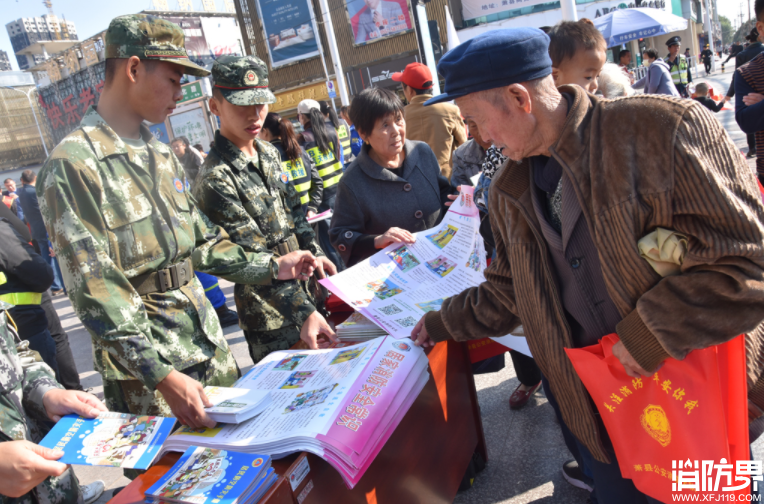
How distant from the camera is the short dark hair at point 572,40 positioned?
6.82 feet

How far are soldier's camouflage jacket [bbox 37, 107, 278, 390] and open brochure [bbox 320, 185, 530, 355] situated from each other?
0.34 meters

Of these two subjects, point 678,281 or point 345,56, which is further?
point 345,56

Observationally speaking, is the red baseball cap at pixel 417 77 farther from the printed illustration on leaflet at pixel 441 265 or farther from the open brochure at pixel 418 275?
the printed illustration on leaflet at pixel 441 265

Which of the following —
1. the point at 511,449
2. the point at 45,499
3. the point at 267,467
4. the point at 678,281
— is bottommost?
the point at 511,449

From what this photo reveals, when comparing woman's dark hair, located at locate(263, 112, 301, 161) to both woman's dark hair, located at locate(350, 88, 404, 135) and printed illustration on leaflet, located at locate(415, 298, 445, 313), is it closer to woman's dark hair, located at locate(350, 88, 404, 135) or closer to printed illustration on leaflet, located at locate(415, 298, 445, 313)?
woman's dark hair, located at locate(350, 88, 404, 135)

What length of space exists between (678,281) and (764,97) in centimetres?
300

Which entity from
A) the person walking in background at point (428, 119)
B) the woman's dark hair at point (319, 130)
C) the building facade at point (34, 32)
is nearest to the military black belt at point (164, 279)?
the person walking in background at point (428, 119)

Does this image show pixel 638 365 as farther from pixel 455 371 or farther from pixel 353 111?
pixel 353 111

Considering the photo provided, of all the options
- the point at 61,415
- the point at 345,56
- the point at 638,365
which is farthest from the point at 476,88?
the point at 345,56

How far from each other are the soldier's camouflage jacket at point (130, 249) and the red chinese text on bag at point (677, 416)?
1.07 meters

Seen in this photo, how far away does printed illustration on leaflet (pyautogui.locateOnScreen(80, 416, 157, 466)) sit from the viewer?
98cm

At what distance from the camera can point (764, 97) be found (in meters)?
3.13

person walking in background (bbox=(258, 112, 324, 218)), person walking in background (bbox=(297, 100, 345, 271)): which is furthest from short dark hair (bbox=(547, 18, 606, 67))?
person walking in background (bbox=(297, 100, 345, 271))

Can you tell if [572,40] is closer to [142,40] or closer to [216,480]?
[142,40]
